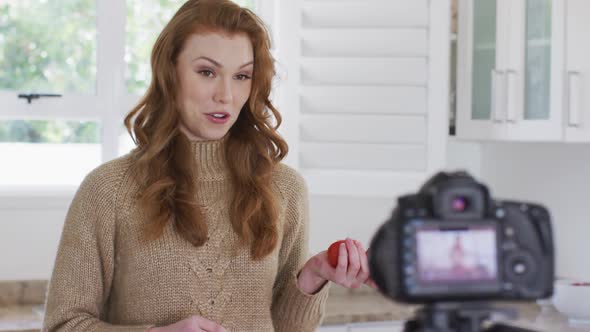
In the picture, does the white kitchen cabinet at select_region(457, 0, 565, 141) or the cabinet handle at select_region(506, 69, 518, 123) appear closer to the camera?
the white kitchen cabinet at select_region(457, 0, 565, 141)

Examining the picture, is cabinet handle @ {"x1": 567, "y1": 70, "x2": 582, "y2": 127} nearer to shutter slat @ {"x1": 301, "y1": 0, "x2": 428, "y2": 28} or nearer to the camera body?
shutter slat @ {"x1": 301, "y1": 0, "x2": 428, "y2": 28}

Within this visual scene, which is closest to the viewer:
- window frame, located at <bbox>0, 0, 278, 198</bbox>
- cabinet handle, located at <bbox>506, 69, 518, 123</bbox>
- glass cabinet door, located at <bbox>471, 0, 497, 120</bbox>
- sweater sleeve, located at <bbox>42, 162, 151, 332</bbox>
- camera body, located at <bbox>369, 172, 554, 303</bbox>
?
camera body, located at <bbox>369, 172, 554, 303</bbox>

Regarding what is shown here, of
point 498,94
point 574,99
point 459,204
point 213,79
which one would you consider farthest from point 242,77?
point 498,94

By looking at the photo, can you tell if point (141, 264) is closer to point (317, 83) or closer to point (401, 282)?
point (401, 282)

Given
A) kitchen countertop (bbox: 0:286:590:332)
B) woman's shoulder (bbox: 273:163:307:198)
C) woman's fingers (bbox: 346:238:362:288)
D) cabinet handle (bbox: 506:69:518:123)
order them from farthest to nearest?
cabinet handle (bbox: 506:69:518:123)
kitchen countertop (bbox: 0:286:590:332)
woman's shoulder (bbox: 273:163:307:198)
woman's fingers (bbox: 346:238:362:288)

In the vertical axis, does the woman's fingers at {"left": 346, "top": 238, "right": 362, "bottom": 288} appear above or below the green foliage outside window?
below

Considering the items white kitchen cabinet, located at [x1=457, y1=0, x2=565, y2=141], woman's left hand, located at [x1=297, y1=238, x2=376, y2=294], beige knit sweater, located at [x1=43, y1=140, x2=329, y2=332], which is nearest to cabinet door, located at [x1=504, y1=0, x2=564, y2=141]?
white kitchen cabinet, located at [x1=457, y1=0, x2=565, y2=141]

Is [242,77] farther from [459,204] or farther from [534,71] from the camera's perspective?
[534,71]

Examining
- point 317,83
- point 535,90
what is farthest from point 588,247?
point 317,83

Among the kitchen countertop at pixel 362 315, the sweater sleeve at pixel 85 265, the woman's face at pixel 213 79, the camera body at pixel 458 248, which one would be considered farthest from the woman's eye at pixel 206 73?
the kitchen countertop at pixel 362 315

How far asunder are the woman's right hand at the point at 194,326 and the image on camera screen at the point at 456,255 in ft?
2.26

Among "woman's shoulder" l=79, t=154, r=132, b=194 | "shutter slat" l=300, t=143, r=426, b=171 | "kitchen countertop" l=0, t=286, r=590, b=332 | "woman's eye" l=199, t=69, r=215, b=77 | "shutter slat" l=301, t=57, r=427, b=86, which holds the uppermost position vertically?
"shutter slat" l=301, t=57, r=427, b=86

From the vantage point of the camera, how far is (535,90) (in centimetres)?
267

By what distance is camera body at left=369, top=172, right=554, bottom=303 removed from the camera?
2.50 ft
